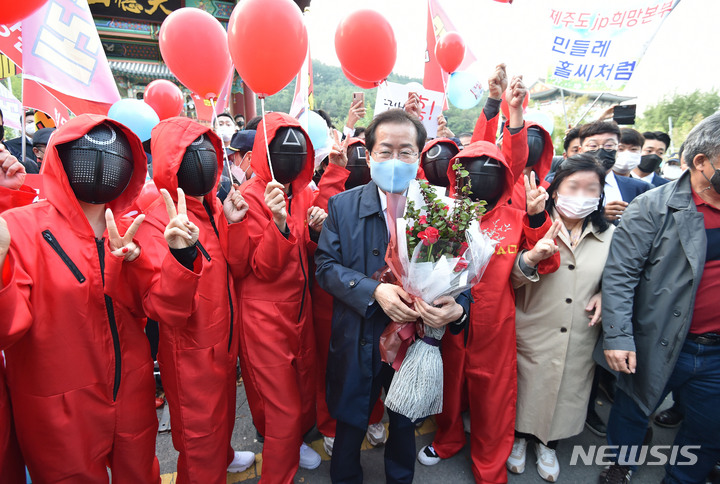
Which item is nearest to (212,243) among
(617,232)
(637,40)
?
(617,232)

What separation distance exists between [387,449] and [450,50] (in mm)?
4235

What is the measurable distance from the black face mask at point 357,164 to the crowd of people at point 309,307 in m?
0.80

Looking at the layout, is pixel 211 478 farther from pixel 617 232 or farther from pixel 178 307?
pixel 617 232

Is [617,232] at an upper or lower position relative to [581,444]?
upper

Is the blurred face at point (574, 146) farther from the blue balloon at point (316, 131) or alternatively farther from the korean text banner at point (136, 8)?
the korean text banner at point (136, 8)

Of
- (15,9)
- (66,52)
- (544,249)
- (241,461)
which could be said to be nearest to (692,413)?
(544,249)

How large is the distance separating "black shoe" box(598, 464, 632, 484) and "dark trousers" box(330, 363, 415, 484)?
60.0 inches

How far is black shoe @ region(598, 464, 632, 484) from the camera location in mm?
2549

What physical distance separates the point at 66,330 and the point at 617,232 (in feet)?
10.6

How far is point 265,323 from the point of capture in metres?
2.33

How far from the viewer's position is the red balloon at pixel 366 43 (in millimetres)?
3092

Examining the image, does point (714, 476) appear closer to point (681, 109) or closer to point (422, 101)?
point (422, 101)

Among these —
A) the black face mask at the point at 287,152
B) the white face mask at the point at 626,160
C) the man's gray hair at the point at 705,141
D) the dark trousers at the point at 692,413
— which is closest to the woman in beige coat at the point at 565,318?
the dark trousers at the point at 692,413

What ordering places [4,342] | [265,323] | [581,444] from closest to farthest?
[4,342] → [265,323] → [581,444]
